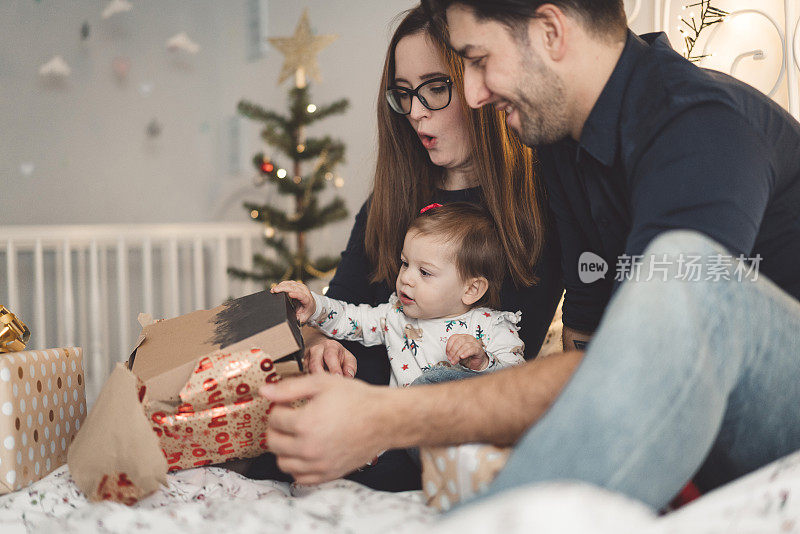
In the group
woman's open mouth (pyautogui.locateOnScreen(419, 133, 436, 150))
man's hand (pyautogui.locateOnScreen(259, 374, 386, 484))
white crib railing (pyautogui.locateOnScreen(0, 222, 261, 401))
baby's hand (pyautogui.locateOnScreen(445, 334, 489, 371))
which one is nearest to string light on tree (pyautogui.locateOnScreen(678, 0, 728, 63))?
woman's open mouth (pyautogui.locateOnScreen(419, 133, 436, 150))

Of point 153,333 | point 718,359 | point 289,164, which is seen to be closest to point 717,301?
point 718,359

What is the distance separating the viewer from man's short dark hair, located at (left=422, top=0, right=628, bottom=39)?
1.15m

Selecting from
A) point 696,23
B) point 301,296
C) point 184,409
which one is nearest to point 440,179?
point 301,296

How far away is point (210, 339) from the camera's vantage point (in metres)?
1.15

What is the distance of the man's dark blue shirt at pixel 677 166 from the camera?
0.90 m

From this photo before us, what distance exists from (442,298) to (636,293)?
0.79m

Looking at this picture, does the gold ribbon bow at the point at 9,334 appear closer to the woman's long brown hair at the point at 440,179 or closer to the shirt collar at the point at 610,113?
the woman's long brown hair at the point at 440,179

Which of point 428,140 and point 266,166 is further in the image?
point 266,166

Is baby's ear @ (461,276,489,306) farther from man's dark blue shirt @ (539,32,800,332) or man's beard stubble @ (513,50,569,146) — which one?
man's beard stubble @ (513,50,569,146)

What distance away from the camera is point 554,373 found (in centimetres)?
89

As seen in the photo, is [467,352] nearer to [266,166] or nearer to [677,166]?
[677,166]

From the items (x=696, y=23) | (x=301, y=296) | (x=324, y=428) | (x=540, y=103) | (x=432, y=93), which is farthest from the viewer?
(x=696, y=23)

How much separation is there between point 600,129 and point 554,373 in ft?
1.63

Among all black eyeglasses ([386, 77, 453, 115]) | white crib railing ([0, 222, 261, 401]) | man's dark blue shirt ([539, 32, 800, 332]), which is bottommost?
white crib railing ([0, 222, 261, 401])
